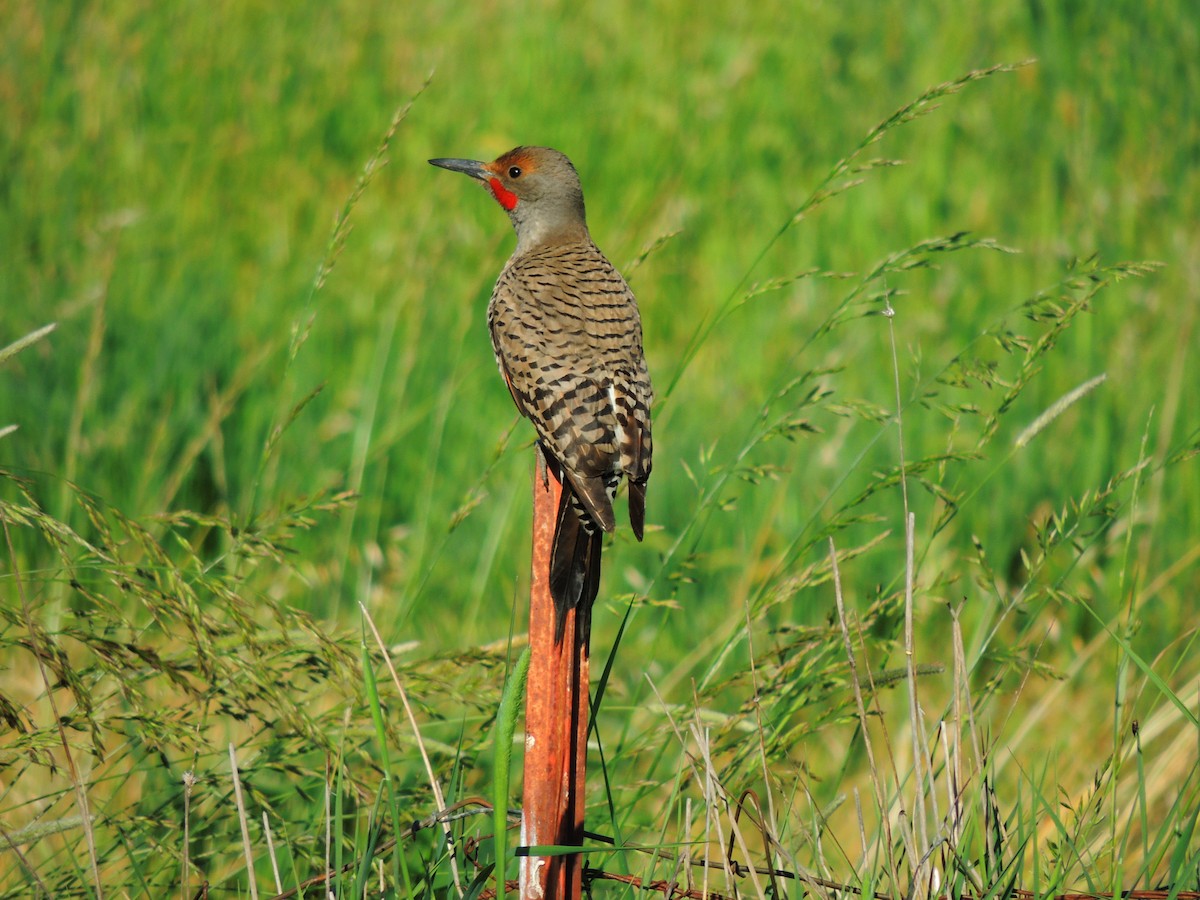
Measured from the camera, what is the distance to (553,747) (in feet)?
5.80

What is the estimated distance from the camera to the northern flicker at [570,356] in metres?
1.94

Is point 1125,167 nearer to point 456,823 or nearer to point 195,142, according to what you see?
point 195,142

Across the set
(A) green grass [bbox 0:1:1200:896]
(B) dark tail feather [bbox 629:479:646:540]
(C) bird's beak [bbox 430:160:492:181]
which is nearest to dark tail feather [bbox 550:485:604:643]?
(B) dark tail feather [bbox 629:479:646:540]

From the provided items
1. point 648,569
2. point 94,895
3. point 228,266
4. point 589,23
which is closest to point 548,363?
point 94,895

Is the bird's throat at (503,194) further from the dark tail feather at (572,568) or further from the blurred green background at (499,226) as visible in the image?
the dark tail feather at (572,568)

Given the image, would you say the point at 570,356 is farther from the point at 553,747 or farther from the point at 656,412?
the point at 553,747

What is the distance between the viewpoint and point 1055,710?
12.5 feet

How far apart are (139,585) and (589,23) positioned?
239 inches

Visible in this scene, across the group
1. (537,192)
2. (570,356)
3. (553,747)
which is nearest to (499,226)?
(537,192)

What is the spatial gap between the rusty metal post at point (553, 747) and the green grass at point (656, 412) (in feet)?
0.53

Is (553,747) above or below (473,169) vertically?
below

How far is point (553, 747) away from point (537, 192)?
190cm

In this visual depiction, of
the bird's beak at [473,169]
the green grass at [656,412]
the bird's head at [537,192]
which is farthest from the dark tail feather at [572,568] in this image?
the bird's beak at [473,169]

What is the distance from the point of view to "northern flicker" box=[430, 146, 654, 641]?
6.37 ft
